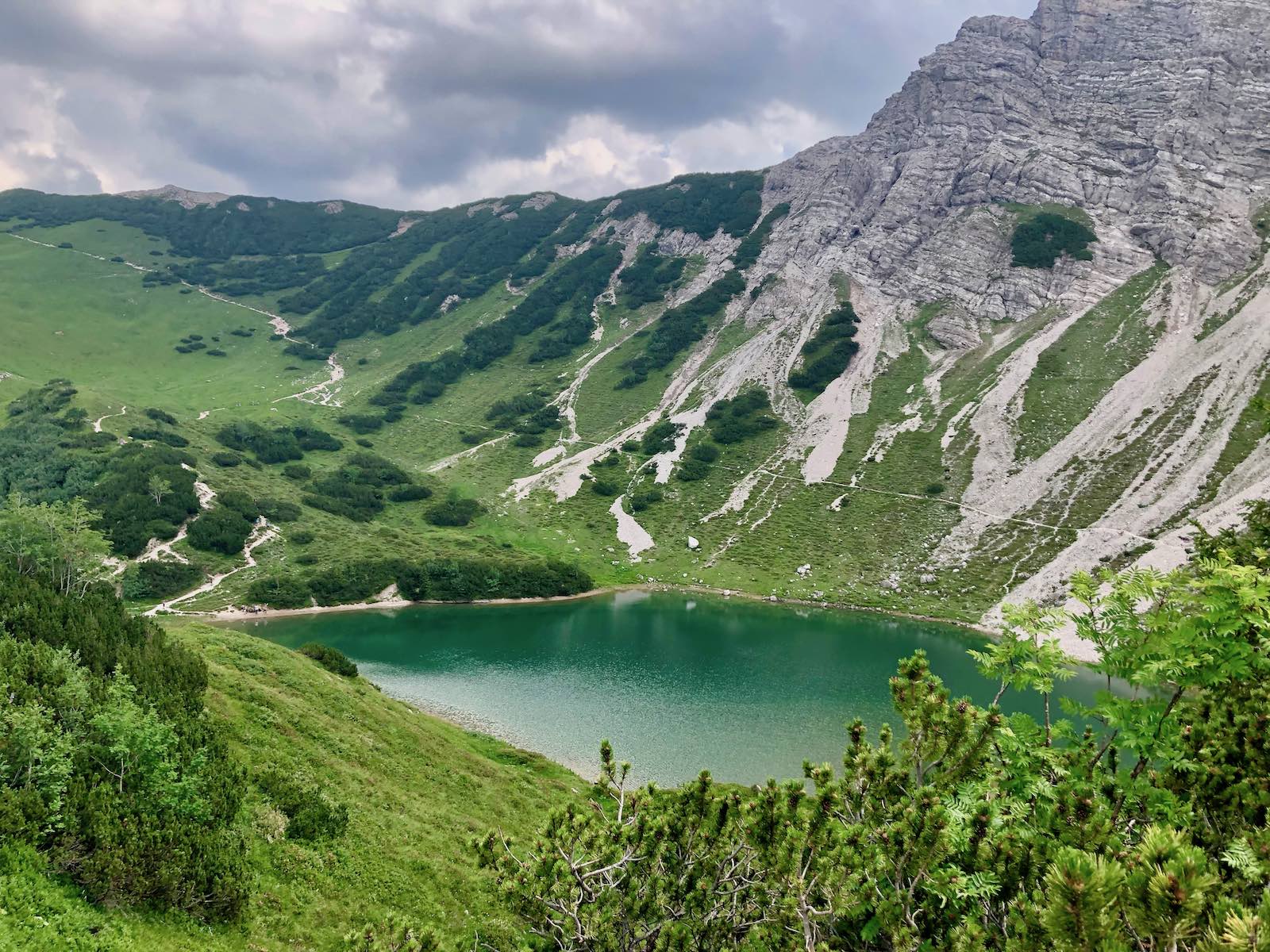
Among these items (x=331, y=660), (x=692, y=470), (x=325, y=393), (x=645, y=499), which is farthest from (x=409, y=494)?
(x=331, y=660)

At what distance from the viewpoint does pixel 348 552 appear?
Result: 286 feet

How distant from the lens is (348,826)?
20797 millimetres

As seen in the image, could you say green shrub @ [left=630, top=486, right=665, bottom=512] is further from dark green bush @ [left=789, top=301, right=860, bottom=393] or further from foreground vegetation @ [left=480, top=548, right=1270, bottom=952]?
foreground vegetation @ [left=480, top=548, right=1270, bottom=952]

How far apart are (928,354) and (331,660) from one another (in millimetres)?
127470

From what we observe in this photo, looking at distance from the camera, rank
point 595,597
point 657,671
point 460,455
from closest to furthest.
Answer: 1. point 657,671
2. point 595,597
3. point 460,455

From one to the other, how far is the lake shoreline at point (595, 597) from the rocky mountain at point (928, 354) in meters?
2.17

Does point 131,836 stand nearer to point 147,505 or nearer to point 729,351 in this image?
point 147,505

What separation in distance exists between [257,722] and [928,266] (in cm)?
16190

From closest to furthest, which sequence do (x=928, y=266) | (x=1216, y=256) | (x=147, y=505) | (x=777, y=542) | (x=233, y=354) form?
(x=147, y=505)
(x=777, y=542)
(x=1216, y=256)
(x=928, y=266)
(x=233, y=354)

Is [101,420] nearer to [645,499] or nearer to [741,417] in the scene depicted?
[645,499]

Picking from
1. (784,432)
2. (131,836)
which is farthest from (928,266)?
(131,836)

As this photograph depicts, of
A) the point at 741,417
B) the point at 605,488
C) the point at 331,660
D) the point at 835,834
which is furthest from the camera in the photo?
the point at 741,417

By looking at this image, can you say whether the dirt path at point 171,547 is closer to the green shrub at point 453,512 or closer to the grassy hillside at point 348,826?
the green shrub at point 453,512

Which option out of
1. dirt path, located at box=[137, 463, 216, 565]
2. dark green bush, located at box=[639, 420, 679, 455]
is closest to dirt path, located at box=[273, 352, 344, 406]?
dirt path, located at box=[137, 463, 216, 565]
